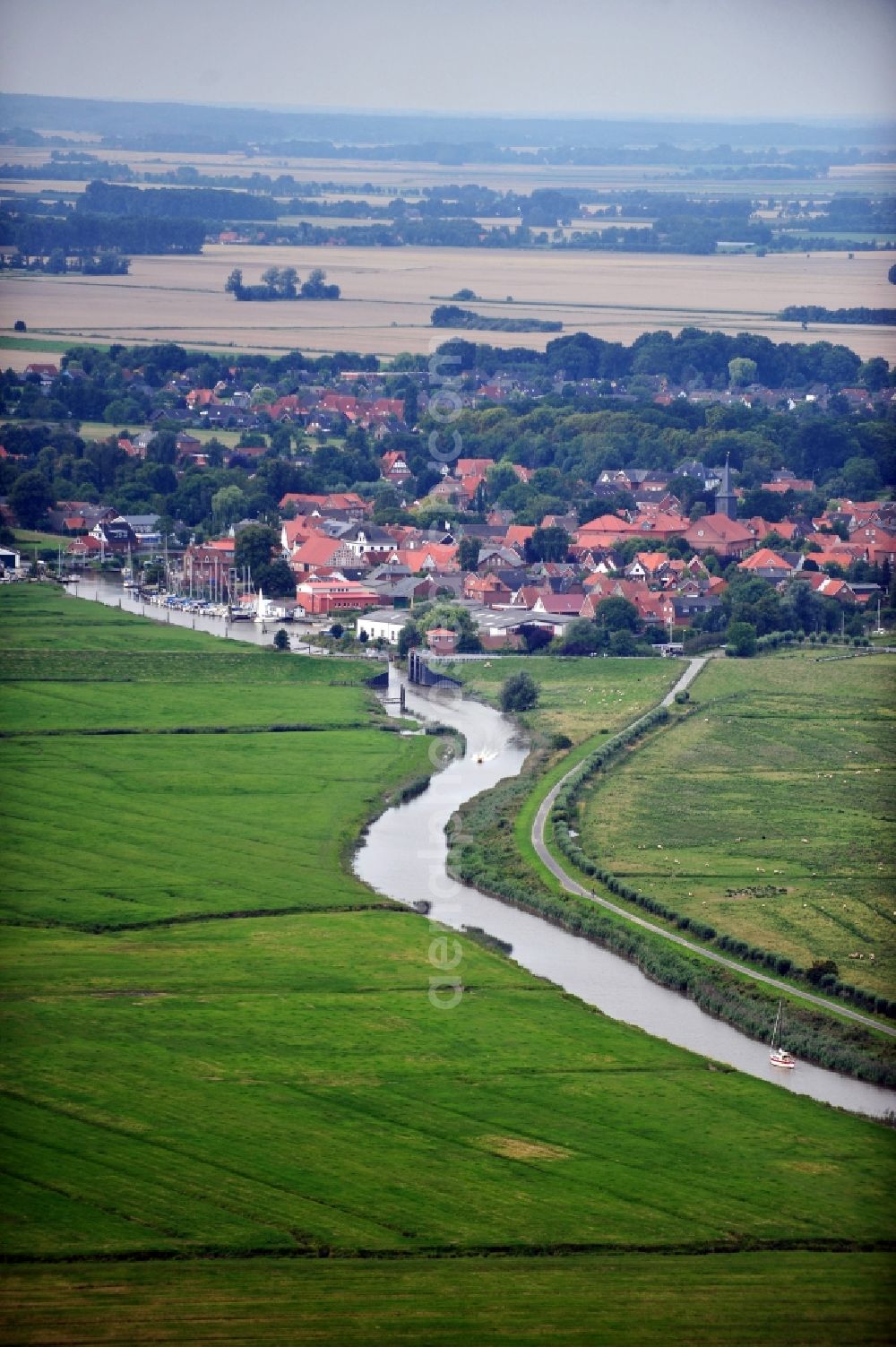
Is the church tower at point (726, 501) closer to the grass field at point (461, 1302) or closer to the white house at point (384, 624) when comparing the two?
the white house at point (384, 624)

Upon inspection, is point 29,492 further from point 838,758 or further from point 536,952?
point 536,952

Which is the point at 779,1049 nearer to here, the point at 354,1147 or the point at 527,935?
the point at 527,935

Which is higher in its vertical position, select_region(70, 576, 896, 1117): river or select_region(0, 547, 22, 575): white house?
select_region(0, 547, 22, 575): white house

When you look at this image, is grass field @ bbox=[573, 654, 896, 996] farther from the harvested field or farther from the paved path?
the harvested field

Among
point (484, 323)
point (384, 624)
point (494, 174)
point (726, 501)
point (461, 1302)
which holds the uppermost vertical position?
point (494, 174)

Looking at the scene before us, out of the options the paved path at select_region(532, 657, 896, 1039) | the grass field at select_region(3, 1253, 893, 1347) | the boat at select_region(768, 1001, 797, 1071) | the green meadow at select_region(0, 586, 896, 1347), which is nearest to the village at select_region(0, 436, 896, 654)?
the paved path at select_region(532, 657, 896, 1039)

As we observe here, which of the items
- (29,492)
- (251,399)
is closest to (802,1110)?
(29,492)

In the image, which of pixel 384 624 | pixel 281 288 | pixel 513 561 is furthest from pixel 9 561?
pixel 281 288

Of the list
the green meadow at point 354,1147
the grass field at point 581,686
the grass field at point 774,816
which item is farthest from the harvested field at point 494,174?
the green meadow at point 354,1147
